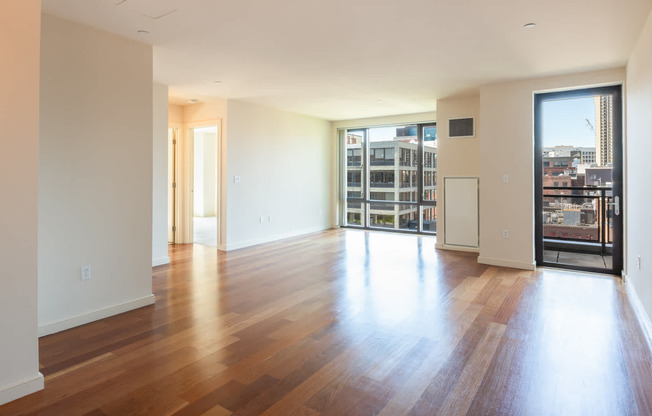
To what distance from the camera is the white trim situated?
9.31ft

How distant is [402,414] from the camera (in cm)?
190

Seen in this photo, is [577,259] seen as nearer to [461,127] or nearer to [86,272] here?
[461,127]

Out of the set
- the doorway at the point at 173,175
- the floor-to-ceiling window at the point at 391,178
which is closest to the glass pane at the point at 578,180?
the floor-to-ceiling window at the point at 391,178

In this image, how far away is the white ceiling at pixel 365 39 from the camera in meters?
2.88

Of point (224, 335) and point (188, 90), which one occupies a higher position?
point (188, 90)

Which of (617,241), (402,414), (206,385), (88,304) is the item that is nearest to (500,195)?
(617,241)

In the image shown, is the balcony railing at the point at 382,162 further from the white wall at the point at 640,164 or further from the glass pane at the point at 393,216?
the white wall at the point at 640,164

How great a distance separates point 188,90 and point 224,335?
158 inches

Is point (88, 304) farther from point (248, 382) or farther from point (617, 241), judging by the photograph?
point (617, 241)

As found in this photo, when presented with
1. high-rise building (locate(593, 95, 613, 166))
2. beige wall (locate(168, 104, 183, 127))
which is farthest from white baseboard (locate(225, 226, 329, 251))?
high-rise building (locate(593, 95, 613, 166))

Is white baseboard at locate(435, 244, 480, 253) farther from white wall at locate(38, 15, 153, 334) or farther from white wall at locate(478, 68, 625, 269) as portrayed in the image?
white wall at locate(38, 15, 153, 334)

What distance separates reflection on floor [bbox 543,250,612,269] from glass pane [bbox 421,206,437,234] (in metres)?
2.94

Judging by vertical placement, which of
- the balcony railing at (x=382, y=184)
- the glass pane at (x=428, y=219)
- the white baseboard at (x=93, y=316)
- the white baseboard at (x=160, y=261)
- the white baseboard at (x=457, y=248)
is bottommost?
the white baseboard at (x=93, y=316)

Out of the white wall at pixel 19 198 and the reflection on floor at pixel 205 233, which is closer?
the white wall at pixel 19 198
